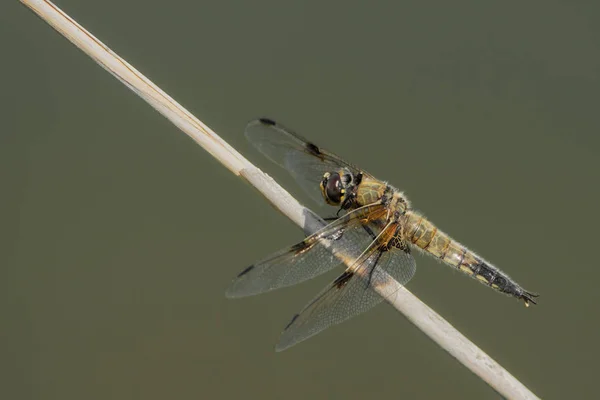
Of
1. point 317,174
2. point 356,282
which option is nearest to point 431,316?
point 356,282

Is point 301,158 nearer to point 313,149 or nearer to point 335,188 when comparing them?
point 313,149

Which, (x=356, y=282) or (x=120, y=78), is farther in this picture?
(x=356, y=282)

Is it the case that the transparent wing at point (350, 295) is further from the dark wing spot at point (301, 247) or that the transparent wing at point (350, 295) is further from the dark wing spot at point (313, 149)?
the dark wing spot at point (313, 149)

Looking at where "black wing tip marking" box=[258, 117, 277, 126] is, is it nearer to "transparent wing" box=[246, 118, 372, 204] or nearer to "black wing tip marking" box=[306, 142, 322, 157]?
"transparent wing" box=[246, 118, 372, 204]

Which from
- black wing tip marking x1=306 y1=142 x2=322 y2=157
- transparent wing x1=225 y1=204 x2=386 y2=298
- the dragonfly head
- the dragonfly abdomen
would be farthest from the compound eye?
the dragonfly abdomen

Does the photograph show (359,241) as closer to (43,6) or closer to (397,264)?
(397,264)
